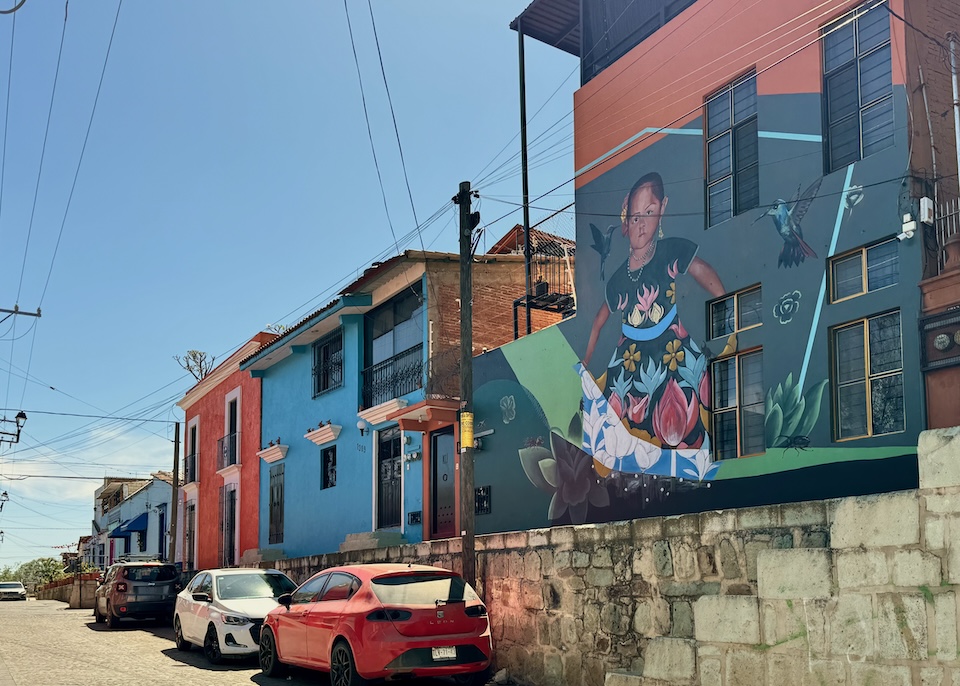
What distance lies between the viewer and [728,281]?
46.0 ft

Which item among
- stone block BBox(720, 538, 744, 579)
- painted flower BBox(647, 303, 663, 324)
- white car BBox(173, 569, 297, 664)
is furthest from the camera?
white car BBox(173, 569, 297, 664)

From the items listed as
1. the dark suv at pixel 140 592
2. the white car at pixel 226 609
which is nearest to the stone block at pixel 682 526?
the white car at pixel 226 609

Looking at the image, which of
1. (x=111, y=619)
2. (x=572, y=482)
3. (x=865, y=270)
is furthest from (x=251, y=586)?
(x=865, y=270)

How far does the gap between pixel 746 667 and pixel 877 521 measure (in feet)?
5.83

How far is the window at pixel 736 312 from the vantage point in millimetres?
13805

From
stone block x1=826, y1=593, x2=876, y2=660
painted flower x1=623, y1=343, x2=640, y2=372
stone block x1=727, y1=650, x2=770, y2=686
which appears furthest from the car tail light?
painted flower x1=623, y1=343, x2=640, y2=372

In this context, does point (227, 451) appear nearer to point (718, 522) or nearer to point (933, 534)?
point (718, 522)

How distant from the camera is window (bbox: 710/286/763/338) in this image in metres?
13.8

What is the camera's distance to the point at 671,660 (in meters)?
9.16

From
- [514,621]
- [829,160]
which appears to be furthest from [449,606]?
[829,160]

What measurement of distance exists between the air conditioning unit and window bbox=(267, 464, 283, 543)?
19684 millimetres

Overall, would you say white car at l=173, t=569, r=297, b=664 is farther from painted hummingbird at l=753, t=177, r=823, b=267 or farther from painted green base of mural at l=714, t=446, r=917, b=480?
painted hummingbird at l=753, t=177, r=823, b=267

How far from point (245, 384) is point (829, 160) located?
21.4 m

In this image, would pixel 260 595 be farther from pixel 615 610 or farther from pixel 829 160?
pixel 829 160
